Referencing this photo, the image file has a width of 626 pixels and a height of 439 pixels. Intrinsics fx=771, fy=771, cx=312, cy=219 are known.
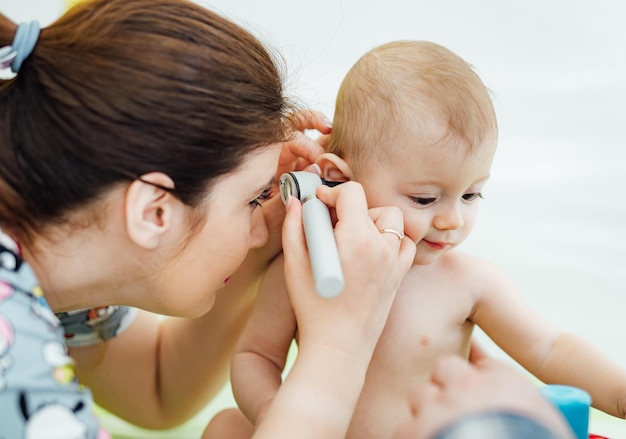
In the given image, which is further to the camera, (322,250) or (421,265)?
(421,265)

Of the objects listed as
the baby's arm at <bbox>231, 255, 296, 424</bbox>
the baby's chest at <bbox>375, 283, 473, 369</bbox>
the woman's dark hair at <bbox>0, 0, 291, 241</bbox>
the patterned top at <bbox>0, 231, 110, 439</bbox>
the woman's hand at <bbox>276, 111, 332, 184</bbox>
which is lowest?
the baby's arm at <bbox>231, 255, 296, 424</bbox>

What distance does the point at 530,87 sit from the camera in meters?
1.96

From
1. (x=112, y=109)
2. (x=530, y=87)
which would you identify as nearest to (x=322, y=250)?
(x=112, y=109)

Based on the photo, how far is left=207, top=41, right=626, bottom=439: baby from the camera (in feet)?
3.08

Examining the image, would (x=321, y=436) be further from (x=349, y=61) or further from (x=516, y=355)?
(x=349, y=61)

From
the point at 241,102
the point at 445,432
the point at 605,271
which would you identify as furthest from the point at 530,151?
the point at 445,432

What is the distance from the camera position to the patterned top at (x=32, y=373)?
70 cm

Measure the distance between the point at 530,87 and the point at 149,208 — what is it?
4.52ft

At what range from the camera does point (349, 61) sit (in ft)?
6.48

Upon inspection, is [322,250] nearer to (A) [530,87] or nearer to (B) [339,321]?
(B) [339,321]

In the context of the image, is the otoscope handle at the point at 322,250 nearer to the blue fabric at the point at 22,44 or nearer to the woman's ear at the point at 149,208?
the woman's ear at the point at 149,208

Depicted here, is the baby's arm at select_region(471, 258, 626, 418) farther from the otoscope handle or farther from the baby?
the otoscope handle

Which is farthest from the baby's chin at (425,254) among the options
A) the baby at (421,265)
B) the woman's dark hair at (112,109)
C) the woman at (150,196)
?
the woman's dark hair at (112,109)

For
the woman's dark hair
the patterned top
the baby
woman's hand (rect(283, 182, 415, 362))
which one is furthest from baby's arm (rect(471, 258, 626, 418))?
the patterned top
